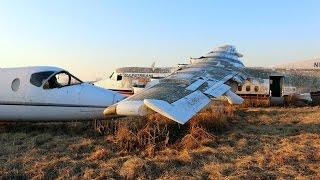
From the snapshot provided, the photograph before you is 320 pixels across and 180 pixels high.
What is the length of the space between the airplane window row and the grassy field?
1428mm

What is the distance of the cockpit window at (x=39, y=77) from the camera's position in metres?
13.7

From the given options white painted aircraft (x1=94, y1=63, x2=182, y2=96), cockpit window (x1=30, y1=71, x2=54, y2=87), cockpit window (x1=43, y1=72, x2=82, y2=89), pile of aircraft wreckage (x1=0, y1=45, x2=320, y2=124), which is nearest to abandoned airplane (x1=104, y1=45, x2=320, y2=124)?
pile of aircraft wreckage (x1=0, y1=45, x2=320, y2=124)

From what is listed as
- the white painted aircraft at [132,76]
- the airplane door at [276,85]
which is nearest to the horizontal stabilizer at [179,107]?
the airplane door at [276,85]

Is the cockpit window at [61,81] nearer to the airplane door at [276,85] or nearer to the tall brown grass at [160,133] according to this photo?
the tall brown grass at [160,133]

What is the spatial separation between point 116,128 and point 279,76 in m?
12.6

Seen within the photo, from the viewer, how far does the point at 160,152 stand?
31.8ft

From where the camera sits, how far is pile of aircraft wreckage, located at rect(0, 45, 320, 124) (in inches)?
311

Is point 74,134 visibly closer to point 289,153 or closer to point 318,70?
point 289,153

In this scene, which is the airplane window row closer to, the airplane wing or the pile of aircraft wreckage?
the pile of aircraft wreckage

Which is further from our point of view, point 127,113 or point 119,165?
point 119,165

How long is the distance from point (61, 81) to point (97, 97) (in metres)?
1.60

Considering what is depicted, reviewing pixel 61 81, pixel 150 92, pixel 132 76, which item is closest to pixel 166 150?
pixel 150 92

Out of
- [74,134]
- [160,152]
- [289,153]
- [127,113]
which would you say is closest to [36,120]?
[74,134]

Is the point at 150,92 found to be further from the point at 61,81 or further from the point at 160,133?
the point at 61,81
